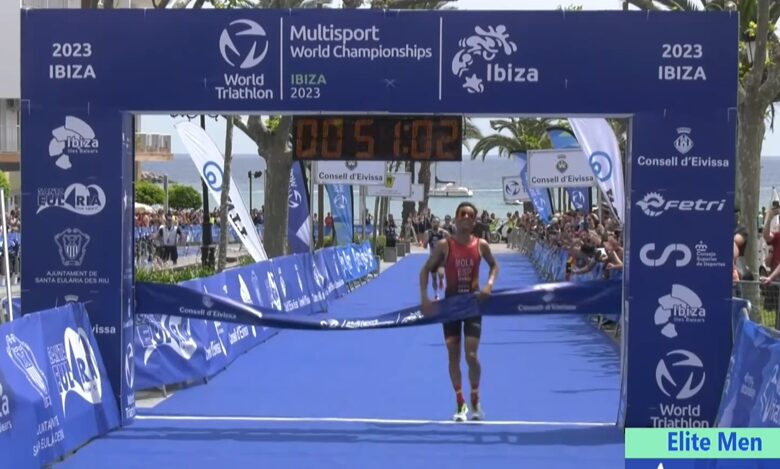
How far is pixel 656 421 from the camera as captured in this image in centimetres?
1213

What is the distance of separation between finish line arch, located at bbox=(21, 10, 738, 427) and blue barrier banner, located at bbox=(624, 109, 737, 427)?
1 centimetres

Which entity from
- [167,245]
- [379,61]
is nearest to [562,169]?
[167,245]

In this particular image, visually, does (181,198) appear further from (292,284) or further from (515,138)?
(292,284)

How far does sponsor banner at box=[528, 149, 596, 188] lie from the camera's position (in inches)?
1152

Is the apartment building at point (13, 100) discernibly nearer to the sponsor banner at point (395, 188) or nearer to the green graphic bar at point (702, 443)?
the sponsor banner at point (395, 188)

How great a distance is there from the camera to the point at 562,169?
29344mm

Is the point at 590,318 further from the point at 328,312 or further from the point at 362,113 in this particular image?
the point at 362,113

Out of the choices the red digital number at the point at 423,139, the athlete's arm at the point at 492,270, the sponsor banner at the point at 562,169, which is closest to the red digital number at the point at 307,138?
the red digital number at the point at 423,139

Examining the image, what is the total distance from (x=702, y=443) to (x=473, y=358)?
5.08m

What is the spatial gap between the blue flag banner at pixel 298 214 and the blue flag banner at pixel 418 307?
49.6 ft

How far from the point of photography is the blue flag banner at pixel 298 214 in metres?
28.3

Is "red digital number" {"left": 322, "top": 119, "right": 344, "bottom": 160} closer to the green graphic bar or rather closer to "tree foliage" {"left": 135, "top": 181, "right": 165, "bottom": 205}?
the green graphic bar

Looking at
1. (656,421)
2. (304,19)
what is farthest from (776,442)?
(304,19)

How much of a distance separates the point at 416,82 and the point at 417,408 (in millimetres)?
3454
